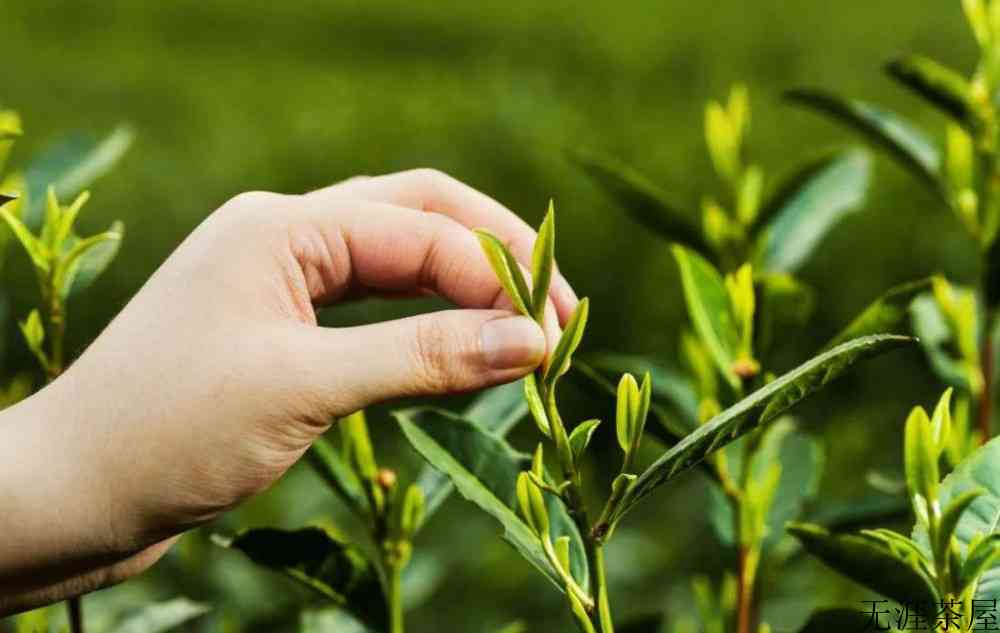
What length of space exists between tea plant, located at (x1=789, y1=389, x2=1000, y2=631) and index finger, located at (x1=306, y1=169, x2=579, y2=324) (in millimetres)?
525

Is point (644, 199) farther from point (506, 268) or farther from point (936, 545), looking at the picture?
point (936, 545)

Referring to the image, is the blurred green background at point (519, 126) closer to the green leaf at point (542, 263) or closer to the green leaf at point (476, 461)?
the green leaf at point (476, 461)

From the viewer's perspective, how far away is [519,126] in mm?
4980

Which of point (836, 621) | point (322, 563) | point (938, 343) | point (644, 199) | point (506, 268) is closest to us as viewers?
point (506, 268)

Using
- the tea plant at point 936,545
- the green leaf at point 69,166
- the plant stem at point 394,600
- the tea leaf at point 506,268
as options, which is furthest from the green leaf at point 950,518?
the green leaf at point 69,166

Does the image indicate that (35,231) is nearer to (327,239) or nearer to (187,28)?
(327,239)

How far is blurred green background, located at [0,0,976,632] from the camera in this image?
116 inches

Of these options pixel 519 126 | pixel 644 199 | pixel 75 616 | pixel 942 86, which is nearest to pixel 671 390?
pixel 644 199

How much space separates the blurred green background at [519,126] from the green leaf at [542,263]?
4.50 feet

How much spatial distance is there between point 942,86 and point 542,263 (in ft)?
2.27

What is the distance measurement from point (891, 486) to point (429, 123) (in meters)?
3.76

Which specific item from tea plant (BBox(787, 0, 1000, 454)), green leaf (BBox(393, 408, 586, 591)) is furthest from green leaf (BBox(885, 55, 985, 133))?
green leaf (BBox(393, 408, 586, 591))

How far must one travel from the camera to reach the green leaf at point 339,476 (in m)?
1.34

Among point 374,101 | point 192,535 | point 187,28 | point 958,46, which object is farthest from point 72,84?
point 192,535
